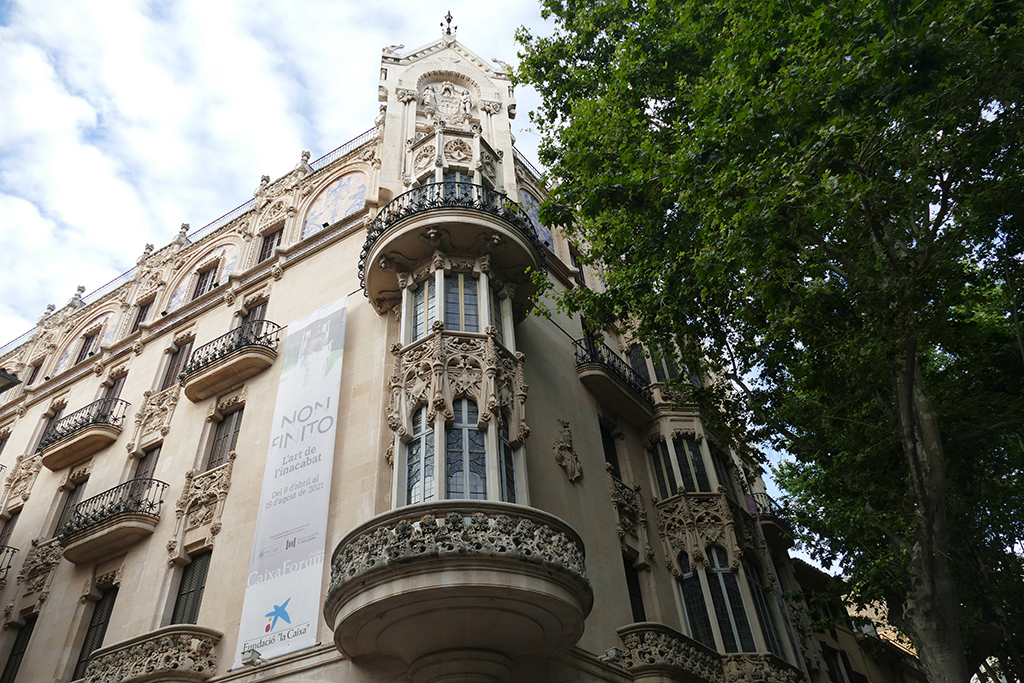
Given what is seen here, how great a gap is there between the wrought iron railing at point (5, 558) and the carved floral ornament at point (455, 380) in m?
15.1

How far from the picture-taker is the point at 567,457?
17.2 meters

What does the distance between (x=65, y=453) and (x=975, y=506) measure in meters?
26.5

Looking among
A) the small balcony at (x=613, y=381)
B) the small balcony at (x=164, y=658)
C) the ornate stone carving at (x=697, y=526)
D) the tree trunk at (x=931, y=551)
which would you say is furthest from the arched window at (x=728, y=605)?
the small balcony at (x=164, y=658)

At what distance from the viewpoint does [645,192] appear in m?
15.1

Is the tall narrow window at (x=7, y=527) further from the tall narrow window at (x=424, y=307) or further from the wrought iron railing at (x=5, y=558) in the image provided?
the tall narrow window at (x=424, y=307)

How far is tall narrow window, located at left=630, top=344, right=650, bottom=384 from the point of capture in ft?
77.8

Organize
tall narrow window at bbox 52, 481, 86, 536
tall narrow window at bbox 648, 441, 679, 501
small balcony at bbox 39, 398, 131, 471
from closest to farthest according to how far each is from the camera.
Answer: tall narrow window at bbox 648, 441, 679, 501, tall narrow window at bbox 52, 481, 86, 536, small balcony at bbox 39, 398, 131, 471

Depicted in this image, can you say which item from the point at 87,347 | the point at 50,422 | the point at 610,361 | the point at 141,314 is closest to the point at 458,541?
the point at 610,361

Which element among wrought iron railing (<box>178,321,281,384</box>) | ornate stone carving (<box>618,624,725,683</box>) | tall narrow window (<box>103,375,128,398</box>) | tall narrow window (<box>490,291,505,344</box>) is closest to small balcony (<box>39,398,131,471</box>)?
tall narrow window (<box>103,375,128,398</box>)

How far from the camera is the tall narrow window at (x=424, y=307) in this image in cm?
1647

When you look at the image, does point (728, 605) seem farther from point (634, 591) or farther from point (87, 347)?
point (87, 347)

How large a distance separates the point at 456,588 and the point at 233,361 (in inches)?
450

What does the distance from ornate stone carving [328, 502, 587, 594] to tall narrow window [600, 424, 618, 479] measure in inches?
293

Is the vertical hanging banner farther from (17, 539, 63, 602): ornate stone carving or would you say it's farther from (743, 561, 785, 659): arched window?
(743, 561, 785, 659): arched window
